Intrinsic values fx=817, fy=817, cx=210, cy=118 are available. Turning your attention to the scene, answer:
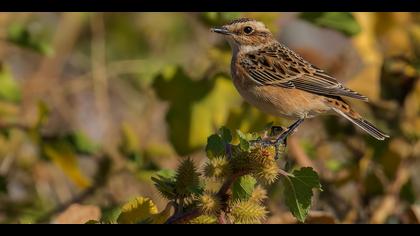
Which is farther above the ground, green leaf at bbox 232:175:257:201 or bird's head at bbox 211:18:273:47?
bird's head at bbox 211:18:273:47

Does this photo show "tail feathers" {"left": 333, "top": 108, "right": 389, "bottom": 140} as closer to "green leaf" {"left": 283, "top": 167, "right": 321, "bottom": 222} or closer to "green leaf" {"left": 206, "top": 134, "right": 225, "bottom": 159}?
"green leaf" {"left": 283, "top": 167, "right": 321, "bottom": 222}

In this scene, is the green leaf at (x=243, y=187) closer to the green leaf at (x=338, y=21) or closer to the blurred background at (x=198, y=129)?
the blurred background at (x=198, y=129)

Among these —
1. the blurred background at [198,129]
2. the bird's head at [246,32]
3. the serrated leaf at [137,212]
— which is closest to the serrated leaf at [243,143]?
the serrated leaf at [137,212]

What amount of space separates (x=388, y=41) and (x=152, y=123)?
2020 mm

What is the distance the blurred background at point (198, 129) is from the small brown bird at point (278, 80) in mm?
142

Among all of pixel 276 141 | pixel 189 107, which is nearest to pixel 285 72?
pixel 189 107

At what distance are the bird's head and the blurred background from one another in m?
0.08

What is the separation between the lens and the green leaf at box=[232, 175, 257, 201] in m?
2.75

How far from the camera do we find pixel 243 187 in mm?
2762

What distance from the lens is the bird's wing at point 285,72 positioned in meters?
4.71

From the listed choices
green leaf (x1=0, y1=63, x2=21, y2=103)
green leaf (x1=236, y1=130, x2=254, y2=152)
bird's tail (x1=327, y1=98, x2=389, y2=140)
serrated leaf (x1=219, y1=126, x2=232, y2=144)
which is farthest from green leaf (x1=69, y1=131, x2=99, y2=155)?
green leaf (x1=236, y1=130, x2=254, y2=152)

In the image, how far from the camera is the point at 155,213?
3.07m
